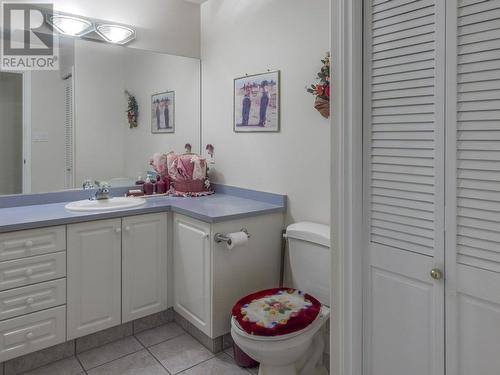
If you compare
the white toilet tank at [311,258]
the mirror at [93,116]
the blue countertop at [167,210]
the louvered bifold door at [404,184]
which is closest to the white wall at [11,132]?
the mirror at [93,116]

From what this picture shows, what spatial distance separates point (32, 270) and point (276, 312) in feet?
4.28

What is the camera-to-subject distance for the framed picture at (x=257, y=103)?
2422mm

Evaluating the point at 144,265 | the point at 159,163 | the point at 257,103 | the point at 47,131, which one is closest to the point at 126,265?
the point at 144,265

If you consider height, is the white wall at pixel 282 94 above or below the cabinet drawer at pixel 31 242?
above

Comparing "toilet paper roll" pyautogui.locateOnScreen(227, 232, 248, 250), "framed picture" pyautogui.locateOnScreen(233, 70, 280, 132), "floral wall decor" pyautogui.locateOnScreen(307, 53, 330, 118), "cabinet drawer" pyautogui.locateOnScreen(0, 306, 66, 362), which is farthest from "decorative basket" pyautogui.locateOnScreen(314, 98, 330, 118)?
"cabinet drawer" pyautogui.locateOnScreen(0, 306, 66, 362)

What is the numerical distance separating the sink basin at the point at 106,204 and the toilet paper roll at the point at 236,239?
0.74m

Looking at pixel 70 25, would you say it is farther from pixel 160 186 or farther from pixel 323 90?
pixel 323 90

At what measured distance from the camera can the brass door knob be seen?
1.21 metres

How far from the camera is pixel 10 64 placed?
239cm

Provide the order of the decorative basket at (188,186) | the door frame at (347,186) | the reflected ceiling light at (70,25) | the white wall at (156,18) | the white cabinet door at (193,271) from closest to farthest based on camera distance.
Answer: the door frame at (347,186)
the white cabinet door at (193,271)
the reflected ceiling light at (70,25)
the white wall at (156,18)
the decorative basket at (188,186)

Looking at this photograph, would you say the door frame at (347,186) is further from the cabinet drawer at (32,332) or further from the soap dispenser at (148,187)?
the soap dispenser at (148,187)

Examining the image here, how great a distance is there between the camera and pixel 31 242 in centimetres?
200

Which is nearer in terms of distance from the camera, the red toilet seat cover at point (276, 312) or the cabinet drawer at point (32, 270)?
the red toilet seat cover at point (276, 312)

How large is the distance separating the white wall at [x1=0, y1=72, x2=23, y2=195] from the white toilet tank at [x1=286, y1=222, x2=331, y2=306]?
175cm
